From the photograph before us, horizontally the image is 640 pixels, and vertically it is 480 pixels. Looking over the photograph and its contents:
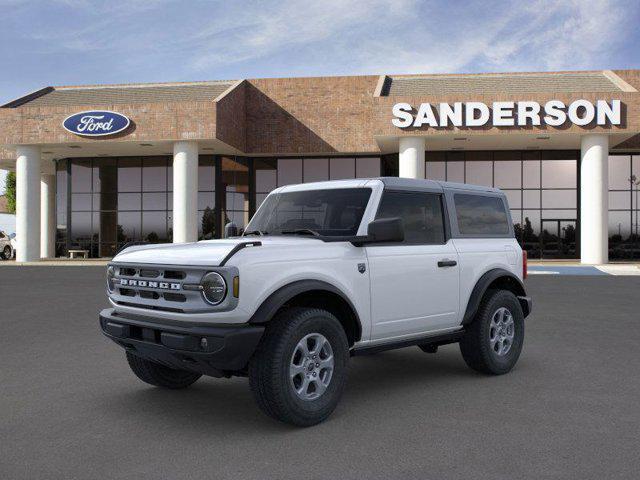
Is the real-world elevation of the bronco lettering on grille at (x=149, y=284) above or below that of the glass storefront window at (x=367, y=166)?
below

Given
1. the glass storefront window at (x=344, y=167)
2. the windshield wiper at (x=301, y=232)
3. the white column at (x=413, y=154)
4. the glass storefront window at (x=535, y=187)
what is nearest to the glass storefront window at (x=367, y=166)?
the glass storefront window at (x=344, y=167)

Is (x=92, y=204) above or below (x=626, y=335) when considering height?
above

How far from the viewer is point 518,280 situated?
23.7ft

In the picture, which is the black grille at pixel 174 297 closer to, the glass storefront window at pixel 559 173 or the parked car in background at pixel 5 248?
the glass storefront window at pixel 559 173

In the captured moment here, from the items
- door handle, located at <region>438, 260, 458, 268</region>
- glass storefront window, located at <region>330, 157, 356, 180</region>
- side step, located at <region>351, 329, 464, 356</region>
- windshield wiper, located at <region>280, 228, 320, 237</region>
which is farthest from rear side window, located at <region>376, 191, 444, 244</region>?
glass storefront window, located at <region>330, 157, 356, 180</region>

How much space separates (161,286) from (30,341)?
497 centimetres

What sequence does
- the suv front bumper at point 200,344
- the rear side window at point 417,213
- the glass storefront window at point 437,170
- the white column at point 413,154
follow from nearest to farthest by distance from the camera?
the suv front bumper at point 200,344 → the rear side window at point 417,213 → the white column at point 413,154 → the glass storefront window at point 437,170

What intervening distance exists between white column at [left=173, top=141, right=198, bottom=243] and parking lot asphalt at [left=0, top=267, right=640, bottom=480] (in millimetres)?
23754

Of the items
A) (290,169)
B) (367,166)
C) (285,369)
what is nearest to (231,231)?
(285,369)

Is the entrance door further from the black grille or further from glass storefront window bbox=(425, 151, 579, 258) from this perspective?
the black grille

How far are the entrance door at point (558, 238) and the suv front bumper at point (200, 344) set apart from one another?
3421cm

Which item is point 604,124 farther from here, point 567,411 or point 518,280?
point 567,411

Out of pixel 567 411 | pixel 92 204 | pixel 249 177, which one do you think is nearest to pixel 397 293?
pixel 567 411

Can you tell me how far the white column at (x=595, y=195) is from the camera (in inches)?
1205
